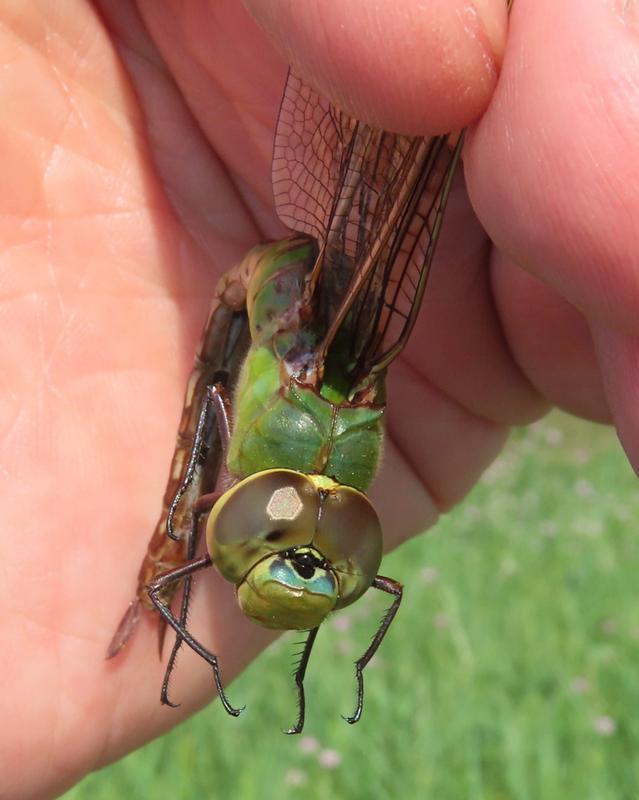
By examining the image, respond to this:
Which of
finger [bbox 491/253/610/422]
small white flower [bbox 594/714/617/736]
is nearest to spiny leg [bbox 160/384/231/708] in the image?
finger [bbox 491/253/610/422]

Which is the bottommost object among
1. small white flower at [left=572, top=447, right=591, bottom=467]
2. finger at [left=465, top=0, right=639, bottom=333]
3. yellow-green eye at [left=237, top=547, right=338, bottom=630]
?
small white flower at [left=572, top=447, right=591, bottom=467]

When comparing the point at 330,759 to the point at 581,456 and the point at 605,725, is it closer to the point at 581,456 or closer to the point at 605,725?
the point at 605,725

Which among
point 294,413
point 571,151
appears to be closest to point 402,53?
point 571,151

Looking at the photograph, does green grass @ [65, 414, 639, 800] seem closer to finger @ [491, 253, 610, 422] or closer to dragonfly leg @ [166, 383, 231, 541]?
finger @ [491, 253, 610, 422]

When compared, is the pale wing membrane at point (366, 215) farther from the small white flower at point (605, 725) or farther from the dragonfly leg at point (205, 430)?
the small white flower at point (605, 725)

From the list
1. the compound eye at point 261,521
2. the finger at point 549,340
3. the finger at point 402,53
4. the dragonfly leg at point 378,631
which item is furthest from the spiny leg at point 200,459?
the finger at point 549,340

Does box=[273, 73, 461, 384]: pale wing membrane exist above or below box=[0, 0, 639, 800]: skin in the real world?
above

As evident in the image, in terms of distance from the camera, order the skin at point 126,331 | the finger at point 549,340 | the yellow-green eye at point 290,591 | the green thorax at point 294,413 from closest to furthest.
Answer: the yellow-green eye at point 290,591, the green thorax at point 294,413, the skin at point 126,331, the finger at point 549,340
